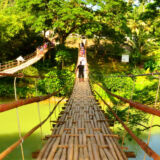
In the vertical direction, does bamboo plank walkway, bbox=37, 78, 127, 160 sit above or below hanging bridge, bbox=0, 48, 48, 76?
below

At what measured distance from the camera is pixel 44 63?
1286 centimetres

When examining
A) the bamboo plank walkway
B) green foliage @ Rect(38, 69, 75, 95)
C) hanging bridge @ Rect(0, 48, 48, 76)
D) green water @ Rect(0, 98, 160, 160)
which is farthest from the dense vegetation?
the bamboo plank walkway

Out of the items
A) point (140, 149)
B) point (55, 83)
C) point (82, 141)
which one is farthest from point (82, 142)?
point (55, 83)

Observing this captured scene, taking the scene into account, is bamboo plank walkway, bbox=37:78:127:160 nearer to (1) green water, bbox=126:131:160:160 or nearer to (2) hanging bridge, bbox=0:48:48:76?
(1) green water, bbox=126:131:160:160

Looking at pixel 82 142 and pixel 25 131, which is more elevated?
pixel 82 142

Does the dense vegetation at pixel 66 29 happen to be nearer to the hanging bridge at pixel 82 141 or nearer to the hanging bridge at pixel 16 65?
the hanging bridge at pixel 16 65

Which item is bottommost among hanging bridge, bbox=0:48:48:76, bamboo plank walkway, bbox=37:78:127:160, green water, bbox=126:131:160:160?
green water, bbox=126:131:160:160

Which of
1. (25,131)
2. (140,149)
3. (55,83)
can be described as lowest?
(140,149)

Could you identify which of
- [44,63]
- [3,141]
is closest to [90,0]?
[44,63]

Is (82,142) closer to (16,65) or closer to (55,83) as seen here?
(55,83)

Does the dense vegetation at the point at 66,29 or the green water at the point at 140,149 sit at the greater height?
the dense vegetation at the point at 66,29

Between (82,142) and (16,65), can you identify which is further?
(16,65)

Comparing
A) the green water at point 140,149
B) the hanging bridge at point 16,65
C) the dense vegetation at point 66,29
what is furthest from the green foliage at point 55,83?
the green water at point 140,149

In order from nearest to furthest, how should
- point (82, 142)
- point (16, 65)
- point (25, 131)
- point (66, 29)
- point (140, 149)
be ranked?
1. point (82, 142)
2. point (140, 149)
3. point (25, 131)
4. point (16, 65)
5. point (66, 29)
